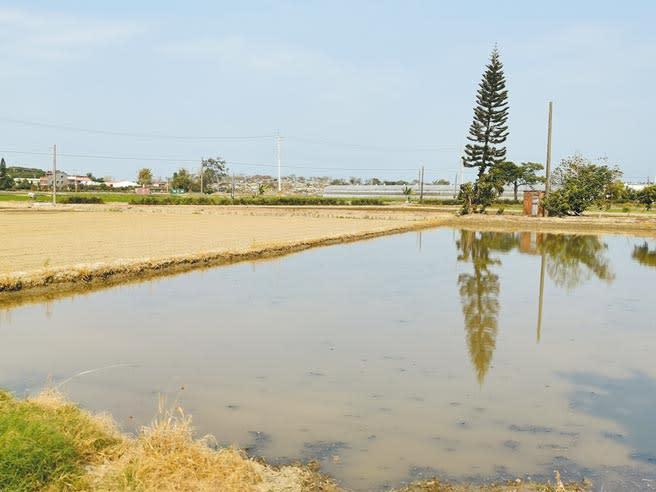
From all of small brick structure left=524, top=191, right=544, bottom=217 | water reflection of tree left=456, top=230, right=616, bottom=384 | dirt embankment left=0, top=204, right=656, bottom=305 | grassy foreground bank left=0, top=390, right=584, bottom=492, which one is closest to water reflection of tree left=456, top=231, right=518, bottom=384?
water reflection of tree left=456, top=230, right=616, bottom=384

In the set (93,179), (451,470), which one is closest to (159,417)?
(451,470)

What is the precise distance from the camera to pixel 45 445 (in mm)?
3816

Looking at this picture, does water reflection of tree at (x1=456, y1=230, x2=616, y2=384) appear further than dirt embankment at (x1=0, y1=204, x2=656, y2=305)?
No

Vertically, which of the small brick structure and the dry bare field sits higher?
the small brick structure

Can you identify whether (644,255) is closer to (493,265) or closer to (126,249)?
(493,265)

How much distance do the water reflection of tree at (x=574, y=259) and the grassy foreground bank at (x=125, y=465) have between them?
9.98 meters

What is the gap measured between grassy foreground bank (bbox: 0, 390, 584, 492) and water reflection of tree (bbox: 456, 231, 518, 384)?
2.83m

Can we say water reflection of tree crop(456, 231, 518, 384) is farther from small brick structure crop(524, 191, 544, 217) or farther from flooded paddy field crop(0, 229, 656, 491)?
small brick structure crop(524, 191, 544, 217)

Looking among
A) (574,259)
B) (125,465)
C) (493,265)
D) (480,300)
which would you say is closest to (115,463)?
(125,465)

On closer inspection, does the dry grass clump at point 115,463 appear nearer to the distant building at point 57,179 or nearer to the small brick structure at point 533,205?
the small brick structure at point 533,205

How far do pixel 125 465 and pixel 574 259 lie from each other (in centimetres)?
1611

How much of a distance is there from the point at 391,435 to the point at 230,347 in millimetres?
3063

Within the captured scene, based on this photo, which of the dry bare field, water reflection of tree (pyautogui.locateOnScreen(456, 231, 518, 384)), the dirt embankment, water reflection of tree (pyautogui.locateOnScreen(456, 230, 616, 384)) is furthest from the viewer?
the dry bare field

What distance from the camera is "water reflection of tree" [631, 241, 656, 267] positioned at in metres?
17.7
